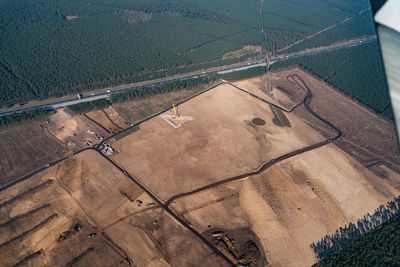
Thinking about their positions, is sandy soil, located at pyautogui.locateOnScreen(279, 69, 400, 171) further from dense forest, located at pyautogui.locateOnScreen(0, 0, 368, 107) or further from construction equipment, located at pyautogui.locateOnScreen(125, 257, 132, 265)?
construction equipment, located at pyautogui.locateOnScreen(125, 257, 132, 265)

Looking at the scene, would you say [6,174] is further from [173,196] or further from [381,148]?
[381,148]

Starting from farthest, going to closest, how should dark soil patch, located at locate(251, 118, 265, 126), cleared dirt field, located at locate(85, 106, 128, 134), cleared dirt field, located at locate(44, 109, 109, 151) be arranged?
dark soil patch, located at locate(251, 118, 265, 126) < cleared dirt field, located at locate(85, 106, 128, 134) < cleared dirt field, located at locate(44, 109, 109, 151)

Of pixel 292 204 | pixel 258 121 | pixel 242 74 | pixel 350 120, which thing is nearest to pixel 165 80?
pixel 242 74

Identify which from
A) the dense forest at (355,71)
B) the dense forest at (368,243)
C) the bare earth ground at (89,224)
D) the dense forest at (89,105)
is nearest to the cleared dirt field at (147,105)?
the dense forest at (89,105)

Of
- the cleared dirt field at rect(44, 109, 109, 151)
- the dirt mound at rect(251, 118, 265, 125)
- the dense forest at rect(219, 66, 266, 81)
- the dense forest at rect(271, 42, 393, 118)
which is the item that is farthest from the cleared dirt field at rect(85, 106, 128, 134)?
the dense forest at rect(271, 42, 393, 118)

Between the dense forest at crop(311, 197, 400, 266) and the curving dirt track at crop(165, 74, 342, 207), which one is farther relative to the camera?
the curving dirt track at crop(165, 74, 342, 207)

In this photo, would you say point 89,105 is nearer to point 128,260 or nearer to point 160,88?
point 160,88
